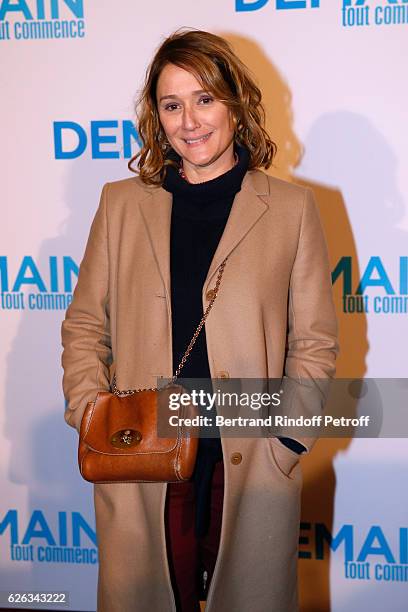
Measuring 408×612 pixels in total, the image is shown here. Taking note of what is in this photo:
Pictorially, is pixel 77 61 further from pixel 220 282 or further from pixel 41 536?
pixel 41 536

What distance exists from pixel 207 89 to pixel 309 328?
715mm

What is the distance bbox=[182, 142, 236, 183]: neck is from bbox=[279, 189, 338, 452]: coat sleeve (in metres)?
0.25

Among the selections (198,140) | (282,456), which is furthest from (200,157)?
(282,456)

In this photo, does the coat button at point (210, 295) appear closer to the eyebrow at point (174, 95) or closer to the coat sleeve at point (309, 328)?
the coat sleeve at point (309, 328)

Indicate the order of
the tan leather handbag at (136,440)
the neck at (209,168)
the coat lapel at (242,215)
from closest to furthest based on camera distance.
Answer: the tan leather handbag at (136,440), the coat lapel at (242,215), the neck at (209,168)

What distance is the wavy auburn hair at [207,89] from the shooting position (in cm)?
194

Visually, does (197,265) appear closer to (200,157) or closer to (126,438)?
(200,157)

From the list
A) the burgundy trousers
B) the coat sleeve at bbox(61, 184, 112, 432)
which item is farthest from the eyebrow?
the burgundy trousers

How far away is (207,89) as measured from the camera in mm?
1941

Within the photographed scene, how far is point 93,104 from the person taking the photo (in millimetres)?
2969

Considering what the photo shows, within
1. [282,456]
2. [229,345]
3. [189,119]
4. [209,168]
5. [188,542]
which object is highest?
[189,119]

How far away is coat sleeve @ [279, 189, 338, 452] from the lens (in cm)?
207

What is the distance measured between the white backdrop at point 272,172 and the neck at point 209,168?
2.87 feet

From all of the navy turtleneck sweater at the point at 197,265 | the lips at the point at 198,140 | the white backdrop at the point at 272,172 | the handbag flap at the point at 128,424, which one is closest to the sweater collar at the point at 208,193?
the navy turtleneck sweater at the point at 197,265
